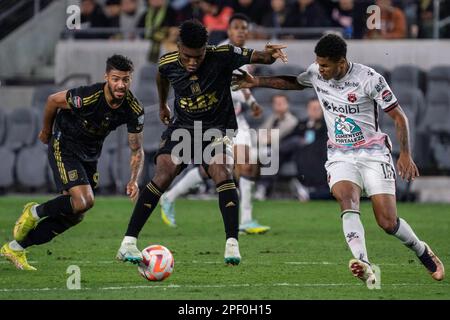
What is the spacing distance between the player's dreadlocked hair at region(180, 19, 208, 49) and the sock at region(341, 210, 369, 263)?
6.94 feet

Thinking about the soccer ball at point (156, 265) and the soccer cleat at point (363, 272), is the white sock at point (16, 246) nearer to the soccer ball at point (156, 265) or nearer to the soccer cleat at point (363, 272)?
the soccer ball at point (156, 265)

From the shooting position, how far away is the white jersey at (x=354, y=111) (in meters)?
10.2

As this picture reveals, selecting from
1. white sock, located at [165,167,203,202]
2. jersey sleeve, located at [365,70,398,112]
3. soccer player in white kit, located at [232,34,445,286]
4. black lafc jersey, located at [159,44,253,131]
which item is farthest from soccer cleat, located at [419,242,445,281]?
white sock, located at [165,167,203,202]

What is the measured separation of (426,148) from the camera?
69.2ft

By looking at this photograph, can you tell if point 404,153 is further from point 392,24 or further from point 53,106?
point 392,24

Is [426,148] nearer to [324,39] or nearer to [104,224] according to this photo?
[104,224]

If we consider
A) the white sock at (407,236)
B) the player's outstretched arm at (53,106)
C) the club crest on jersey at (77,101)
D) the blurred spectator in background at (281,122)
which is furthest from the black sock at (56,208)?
the blurred spectator in background at (281,122)

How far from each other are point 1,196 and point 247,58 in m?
11.8

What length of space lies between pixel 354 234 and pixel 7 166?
13.1 m

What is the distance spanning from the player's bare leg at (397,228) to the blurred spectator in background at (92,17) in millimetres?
14561

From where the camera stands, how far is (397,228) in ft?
33.0

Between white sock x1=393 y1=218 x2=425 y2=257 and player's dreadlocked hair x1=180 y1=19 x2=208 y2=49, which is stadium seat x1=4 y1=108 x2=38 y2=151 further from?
white sock x1=393 y1=218 x2=425 y2=257

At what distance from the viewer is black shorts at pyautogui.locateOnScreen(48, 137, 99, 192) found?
439 inches

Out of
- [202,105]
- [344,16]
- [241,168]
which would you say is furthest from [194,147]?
[344,16]
